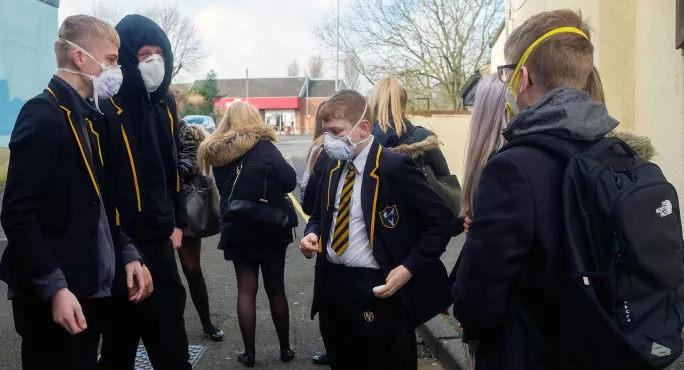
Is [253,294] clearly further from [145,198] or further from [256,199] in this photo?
[145,198]

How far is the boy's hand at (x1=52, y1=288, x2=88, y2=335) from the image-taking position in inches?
96.0

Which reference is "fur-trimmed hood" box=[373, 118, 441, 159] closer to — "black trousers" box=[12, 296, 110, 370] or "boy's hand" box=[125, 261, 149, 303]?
"boy's hand" box=[125, 261, 149, 303]

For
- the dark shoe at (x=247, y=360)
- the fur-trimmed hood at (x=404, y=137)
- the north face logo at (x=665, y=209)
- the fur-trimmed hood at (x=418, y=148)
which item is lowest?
the dark shoe at (x=247, y=360)

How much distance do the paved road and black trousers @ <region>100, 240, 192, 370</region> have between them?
168 centimetres

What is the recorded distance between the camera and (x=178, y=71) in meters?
55.7

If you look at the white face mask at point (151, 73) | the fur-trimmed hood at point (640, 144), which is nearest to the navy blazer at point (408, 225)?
the fur-trimmed hood at point (640, 144)

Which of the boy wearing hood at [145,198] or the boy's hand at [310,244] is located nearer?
the boy wearing hood at [145,198]

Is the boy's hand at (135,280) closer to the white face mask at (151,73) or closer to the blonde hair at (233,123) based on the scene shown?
the white face mask at (151,73)

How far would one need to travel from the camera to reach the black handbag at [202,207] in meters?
5.15

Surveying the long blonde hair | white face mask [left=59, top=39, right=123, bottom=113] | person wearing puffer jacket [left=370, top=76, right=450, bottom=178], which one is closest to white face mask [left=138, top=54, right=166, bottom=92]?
white face mask [left=59, top=39, right=123, bottom=113]

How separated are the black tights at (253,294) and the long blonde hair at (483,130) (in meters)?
2.15

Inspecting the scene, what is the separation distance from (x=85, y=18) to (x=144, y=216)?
943 millimetres

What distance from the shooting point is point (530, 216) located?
1718 mm

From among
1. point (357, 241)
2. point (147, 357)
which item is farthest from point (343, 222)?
point (147, 357)
